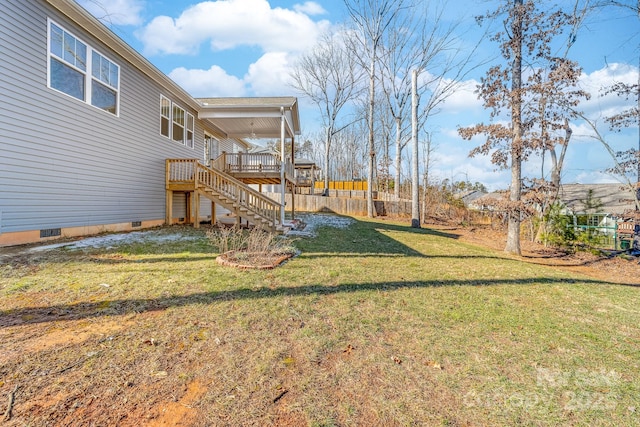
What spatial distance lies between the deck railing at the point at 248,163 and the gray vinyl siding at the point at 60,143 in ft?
8.62

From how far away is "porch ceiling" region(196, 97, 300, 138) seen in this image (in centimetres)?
1153

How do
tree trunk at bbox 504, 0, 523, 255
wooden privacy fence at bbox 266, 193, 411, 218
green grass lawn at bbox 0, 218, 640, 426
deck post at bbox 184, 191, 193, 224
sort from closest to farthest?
green grass lawn at bbox 0, 218, 640, 426, tree trunk at bbox 504, 0, 523, 255, deck post at bbox 184, 191, 193, 224, wooden privacy fence at bbox 266, 193, 411, 218

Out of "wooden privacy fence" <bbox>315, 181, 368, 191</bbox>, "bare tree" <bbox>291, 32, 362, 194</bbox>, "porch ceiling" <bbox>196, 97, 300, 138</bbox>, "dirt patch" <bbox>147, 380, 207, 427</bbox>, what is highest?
"bare tree" <bbox>291, 32, 362, 194</bbox>

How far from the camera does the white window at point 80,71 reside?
6.86 meters

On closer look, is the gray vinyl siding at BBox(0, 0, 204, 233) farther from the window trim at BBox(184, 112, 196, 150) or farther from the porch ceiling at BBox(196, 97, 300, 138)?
the porch ceiling at BBox(196, 97, 300, 138)

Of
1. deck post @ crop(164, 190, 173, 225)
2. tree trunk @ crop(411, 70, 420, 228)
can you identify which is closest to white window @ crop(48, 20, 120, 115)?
deck post @ crop(164, 190, 173, 225)

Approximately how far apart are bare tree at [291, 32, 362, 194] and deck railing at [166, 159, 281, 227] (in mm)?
16146

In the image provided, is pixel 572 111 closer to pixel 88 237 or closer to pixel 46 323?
pixel 46 323

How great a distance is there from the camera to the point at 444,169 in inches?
1043

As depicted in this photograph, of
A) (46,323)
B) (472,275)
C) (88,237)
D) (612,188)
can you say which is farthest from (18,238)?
(612,188)

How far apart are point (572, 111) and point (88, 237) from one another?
45.9 ft

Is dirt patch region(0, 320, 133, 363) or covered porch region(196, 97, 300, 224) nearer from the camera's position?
dirt patch region(0, 320, 133, 363)

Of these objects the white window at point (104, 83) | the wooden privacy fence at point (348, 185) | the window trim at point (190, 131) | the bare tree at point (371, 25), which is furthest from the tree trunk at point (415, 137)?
the wooden privacy fence at point (348, 185)

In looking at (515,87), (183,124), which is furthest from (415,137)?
(183,124)
